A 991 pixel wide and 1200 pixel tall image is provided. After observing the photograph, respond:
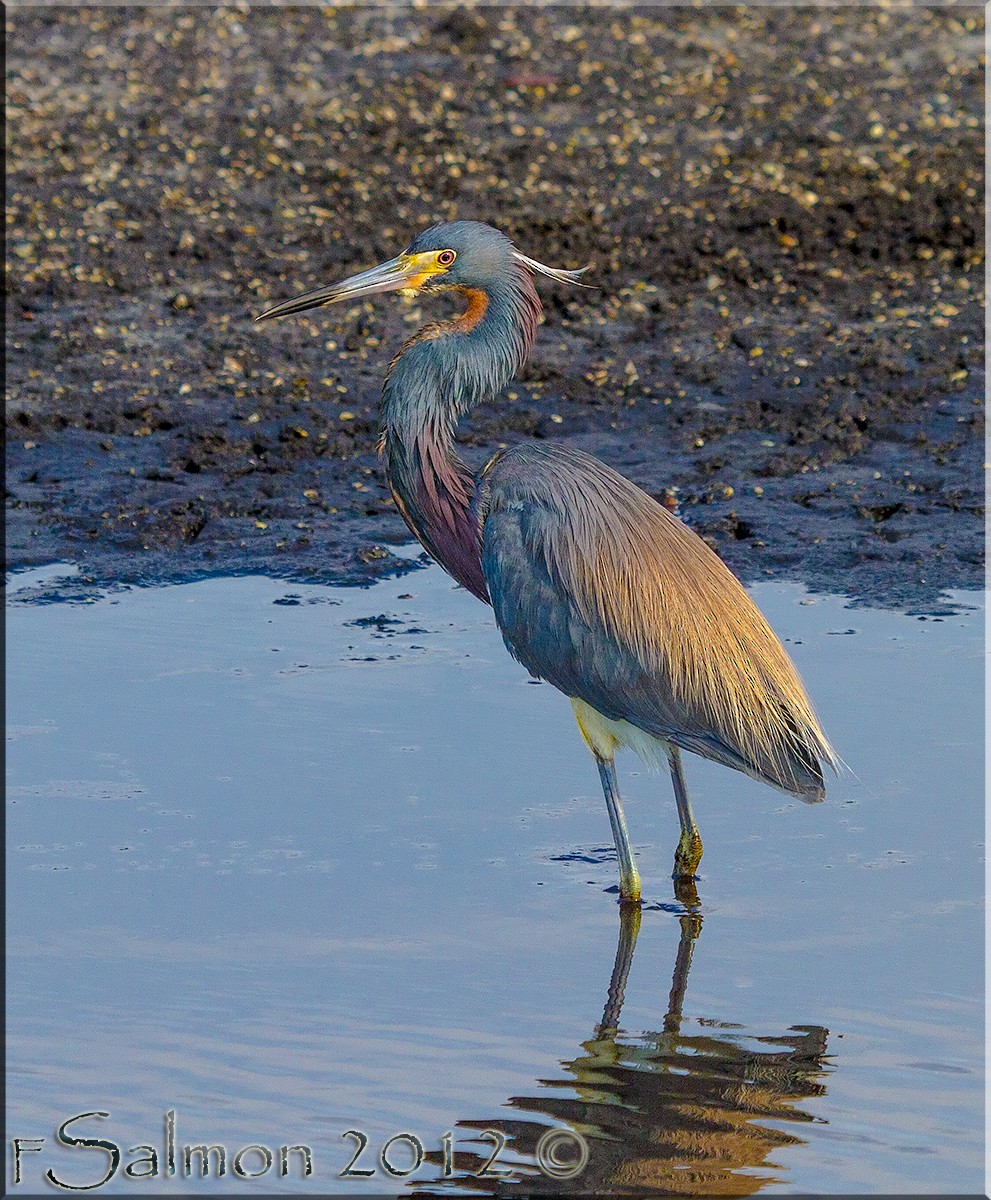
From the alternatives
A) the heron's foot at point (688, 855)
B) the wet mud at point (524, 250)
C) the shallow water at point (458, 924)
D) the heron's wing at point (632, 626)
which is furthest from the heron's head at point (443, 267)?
the wet mud at point (524, 250)

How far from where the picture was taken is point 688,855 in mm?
6020

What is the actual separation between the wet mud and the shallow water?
125 centimetres

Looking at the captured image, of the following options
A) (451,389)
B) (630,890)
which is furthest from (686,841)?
(451,389)

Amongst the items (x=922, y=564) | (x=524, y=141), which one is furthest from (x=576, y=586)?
(x=524, y=141)

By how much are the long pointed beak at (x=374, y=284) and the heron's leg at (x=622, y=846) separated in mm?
1863

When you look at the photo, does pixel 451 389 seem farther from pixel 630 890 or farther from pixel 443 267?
pixel 630 890

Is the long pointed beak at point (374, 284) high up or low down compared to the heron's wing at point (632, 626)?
up

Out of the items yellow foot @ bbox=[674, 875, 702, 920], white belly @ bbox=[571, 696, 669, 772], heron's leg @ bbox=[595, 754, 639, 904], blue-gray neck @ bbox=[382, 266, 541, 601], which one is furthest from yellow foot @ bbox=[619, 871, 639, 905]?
blue-gray neck @ bbox=[382, 266, 541, 601]

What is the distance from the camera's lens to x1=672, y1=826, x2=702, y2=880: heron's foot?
5996mm

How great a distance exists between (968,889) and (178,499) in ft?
15.7

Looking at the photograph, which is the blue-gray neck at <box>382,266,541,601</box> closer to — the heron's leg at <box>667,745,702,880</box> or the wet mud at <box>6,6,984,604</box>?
the heron's leg at <box>667,745,702,880</box>

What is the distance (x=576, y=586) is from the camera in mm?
6043

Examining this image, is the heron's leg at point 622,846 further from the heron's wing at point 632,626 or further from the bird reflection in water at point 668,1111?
the bird reflection in water at point 668,1111

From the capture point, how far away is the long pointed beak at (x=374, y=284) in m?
6.32
